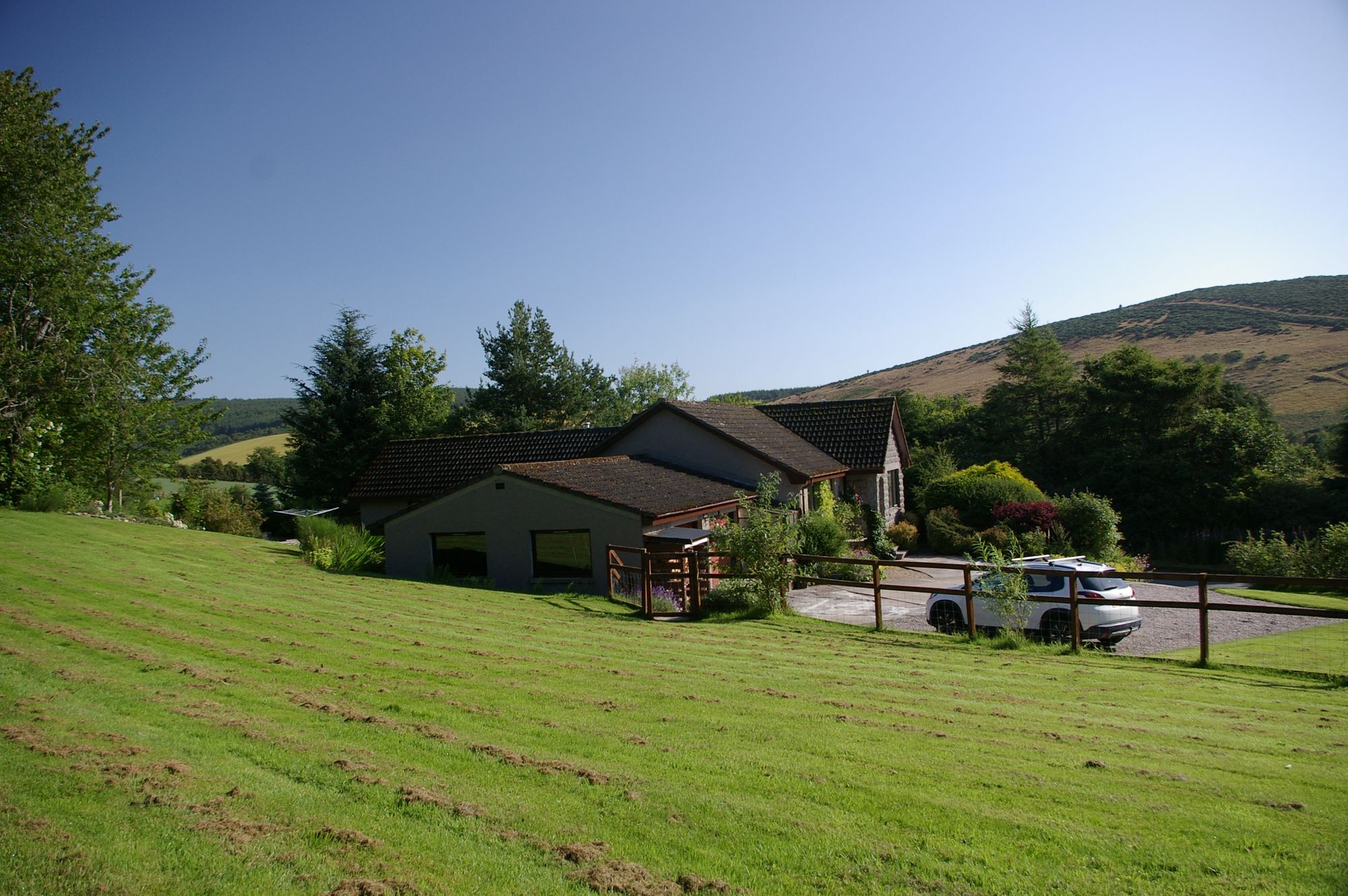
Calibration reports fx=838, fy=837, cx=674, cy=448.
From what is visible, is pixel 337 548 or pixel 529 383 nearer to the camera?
pixel 337 548

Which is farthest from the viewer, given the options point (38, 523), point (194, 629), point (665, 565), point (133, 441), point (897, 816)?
point (133, 441)

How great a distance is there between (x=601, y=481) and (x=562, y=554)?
2.60 metres

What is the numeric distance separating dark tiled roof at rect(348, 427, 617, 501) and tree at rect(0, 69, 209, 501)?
8.55 m

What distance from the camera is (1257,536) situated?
32.2m

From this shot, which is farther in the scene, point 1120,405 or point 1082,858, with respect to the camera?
point 1120,405

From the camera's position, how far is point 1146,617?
17.7 meters

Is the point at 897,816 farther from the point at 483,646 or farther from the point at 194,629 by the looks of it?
the point at 194,629

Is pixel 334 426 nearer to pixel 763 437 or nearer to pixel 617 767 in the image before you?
pixel 763 437

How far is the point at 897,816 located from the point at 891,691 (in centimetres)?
419

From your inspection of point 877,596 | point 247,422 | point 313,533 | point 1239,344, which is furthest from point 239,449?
point 1239,344

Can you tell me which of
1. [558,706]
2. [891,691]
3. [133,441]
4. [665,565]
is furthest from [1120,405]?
[133,441]

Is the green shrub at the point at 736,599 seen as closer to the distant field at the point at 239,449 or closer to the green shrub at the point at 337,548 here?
the green shrub at the point at 337,548

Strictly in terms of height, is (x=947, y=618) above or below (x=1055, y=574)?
below

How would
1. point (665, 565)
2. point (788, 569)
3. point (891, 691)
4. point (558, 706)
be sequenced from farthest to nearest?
point (665, 565)
point (788, 569)
point (891, 691)
point (558, 706)
